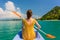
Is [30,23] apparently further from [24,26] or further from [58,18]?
[58,18]

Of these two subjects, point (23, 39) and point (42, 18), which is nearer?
point (23, 39)

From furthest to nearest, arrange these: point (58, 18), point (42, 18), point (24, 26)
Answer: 1. point (42, 18)
2. point (58, 18)
3. point (24, 26)

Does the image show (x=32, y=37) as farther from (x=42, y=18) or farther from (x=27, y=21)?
(x=42, y=18)

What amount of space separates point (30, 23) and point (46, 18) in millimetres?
109883

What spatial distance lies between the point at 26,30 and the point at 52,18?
105046 mm

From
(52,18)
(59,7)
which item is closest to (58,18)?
(52,18)

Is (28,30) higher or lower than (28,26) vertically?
lower

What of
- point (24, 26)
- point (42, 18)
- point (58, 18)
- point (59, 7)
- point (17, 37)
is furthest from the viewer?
point (59, 7)

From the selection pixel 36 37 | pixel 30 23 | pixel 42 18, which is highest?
pixel 30 23


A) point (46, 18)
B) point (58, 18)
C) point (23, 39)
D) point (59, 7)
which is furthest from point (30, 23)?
point (59, 7)

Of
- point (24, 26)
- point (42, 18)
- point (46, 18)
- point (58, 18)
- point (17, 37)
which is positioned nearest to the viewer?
point (24, 26)

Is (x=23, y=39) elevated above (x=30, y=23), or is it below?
below

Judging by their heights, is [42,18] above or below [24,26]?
below

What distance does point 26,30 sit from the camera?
7203 millimetres
